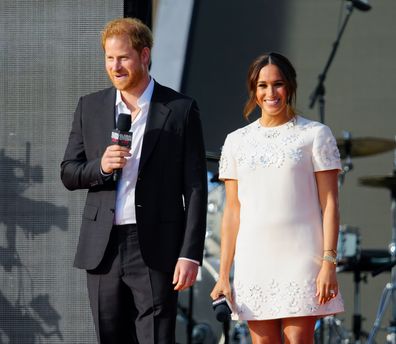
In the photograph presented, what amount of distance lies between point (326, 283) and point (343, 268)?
337 centimetres

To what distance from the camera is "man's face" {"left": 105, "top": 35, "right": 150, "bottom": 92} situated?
343cm

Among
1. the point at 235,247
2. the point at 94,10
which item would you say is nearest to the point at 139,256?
the point at 235,247

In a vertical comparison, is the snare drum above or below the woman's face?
below

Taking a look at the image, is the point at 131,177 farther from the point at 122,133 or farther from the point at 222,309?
the point at 222,309

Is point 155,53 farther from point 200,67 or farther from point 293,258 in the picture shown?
point 293,258

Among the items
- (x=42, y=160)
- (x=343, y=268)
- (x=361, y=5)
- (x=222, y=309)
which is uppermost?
(x=361, y=5)

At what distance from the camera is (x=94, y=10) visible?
443 centimetres

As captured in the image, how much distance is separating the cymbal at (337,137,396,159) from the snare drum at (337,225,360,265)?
1.66 ft

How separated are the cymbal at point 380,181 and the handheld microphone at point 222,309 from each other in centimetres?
351

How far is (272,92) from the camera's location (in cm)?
356

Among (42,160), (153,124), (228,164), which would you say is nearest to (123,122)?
(153,124)

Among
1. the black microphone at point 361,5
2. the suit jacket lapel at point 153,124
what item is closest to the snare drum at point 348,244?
the black microphone at point 361,5

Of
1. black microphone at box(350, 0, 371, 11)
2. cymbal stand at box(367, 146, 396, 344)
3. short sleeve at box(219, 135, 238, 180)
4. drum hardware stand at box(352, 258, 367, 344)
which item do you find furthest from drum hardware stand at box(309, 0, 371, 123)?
short sleeve at box(219, 135, 238, 180)

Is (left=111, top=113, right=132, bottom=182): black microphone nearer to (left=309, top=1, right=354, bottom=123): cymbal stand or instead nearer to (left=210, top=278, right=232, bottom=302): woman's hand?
(left=210, top=278, right=232, bottom=302): woman's hand
